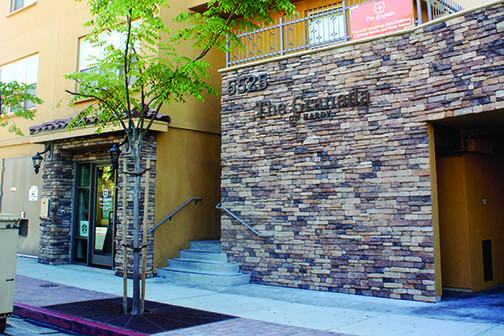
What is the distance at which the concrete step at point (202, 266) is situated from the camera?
9.95 meters

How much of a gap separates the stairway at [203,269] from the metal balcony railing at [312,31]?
469cm

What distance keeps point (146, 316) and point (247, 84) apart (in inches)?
224

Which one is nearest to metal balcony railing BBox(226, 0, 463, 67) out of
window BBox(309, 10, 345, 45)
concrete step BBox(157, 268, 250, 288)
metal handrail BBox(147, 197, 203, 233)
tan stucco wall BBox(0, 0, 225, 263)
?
window BBox(309, 10, 345, 45)

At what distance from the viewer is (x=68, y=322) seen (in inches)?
262

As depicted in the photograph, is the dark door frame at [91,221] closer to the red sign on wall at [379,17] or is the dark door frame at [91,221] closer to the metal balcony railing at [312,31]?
the metal balcony railing at [312,31]

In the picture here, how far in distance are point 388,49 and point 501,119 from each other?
7.87 ft

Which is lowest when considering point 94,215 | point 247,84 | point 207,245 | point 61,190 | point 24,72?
point 207,245

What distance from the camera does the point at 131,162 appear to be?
10.8 metres

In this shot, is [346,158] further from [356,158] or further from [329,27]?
[329,27]

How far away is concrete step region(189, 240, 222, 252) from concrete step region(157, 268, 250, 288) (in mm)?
1094

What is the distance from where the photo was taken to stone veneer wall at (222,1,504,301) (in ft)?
25.2

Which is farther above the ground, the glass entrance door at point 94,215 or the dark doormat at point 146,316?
the glass entrance door at point 94,215

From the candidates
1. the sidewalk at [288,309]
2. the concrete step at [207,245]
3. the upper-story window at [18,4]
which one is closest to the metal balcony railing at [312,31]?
the concrete step at [207,245]

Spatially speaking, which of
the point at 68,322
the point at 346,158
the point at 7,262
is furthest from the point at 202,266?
the point at 7,262
